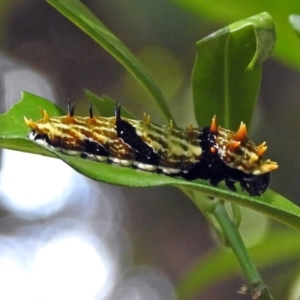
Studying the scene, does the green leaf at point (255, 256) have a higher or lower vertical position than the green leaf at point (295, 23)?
lower

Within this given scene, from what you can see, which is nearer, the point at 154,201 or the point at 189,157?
the point at 189,157

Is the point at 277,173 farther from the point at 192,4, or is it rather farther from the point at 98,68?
the point at 192,4

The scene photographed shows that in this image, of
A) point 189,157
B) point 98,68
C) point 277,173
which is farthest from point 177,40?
point 189,157

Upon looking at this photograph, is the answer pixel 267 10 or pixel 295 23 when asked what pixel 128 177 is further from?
pixel 267 10

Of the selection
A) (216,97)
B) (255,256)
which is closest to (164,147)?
(216,97)

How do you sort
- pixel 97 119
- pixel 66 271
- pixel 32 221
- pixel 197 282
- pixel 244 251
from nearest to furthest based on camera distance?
pixel 244 251 → pixel 97 119 → pixel 197 282 → pixel 66 271 → pixel 32 221

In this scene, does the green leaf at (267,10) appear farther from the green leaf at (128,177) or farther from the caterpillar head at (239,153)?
the green leaf at (128,177)

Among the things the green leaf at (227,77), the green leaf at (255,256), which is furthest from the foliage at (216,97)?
the green leaf at (255,256)
